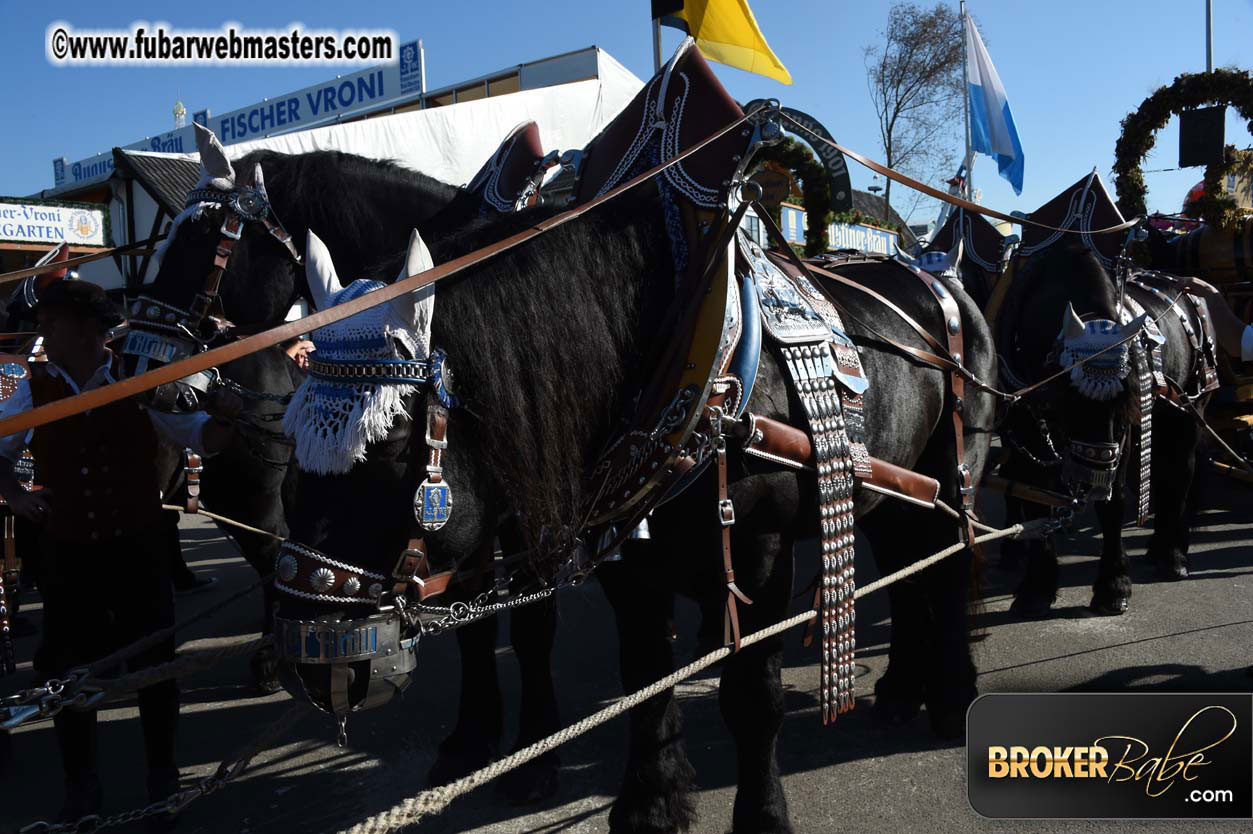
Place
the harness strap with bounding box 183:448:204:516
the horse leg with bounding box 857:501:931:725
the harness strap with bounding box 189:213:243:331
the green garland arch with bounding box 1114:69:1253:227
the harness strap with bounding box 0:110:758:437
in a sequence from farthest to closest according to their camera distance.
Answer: the green garland arch with bounding box 1114:69:1253:227, the horse leg with bounding box 857:501:931:725, the harness strap with bounding box 183:448:204:516, the harness strap with bounding box 189:213:243:331, the harness strap with bounding box 0:110:758:437

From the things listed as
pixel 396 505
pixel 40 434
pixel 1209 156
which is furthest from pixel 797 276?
pixel 1209 156

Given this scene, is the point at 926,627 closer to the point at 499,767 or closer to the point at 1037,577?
the point at 1037,577

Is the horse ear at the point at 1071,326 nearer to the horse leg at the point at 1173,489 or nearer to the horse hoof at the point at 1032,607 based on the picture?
the horse hoof at the point at 1032,607

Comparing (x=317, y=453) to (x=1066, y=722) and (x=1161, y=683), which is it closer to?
(x=1066, y=722)

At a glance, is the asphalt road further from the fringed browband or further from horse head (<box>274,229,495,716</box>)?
horse head (<box>274,229,495,716</box>)

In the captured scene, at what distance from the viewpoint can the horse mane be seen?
189 centimetres

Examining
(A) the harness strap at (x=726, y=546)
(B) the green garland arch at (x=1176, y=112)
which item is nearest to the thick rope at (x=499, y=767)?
(A) the harness strap at (x=726, y=546)

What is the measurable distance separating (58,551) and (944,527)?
3.26 metres

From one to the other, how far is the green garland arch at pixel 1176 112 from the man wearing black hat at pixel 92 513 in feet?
20.4

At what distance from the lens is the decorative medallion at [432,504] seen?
175cm

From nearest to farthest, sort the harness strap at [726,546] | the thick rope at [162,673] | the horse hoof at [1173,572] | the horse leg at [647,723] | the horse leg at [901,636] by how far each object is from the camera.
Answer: the thick rope at [162,673] < the harness strap at [726,546] < the horse leg at [647,723] < the horse leg at [901,636] < the horse hoof at [1173,572]

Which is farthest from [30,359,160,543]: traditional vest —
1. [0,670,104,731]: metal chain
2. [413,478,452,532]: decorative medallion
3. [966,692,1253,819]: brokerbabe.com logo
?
[966,692,1253,819]: brokerbabe.com logo

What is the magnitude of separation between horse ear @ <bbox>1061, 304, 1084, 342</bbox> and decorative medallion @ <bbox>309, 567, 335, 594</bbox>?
3.95m

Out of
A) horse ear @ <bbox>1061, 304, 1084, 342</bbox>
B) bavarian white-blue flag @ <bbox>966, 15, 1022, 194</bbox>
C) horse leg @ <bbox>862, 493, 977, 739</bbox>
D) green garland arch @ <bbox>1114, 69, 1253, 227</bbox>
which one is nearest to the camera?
horse leg @ <bbox>862, 493, 977, 739</bbox>
